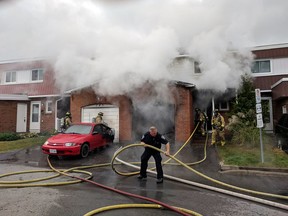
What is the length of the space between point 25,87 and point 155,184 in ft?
50.3

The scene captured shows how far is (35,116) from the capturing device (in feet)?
56.7

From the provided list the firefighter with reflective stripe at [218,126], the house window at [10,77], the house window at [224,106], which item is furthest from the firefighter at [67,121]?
the house window at [10,77]

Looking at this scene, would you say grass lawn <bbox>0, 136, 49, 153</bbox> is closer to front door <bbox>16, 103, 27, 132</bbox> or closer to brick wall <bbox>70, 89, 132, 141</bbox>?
brick wall <bbox>70, 89, 132, 141</bbox>

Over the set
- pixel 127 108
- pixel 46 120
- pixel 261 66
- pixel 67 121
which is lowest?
pixel 67 121

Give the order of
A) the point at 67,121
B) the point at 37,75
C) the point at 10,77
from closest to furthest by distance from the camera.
Result: the point at 67,121, the point at 37,75, the point at 10,77

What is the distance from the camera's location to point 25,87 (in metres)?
18.0

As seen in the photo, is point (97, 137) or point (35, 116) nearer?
point (97, 137)

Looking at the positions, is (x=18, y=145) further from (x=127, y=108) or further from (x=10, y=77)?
(x=10, y=77)

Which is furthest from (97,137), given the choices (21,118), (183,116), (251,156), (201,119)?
(21,118)

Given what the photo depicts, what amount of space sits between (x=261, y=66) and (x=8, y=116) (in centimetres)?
1572

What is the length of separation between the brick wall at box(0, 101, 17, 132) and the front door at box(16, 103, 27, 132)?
0.24 m

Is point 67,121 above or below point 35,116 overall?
below

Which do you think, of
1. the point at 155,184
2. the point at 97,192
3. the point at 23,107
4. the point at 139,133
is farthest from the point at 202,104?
the point at 23,107

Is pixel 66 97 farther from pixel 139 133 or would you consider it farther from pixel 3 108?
pixel 139 133
